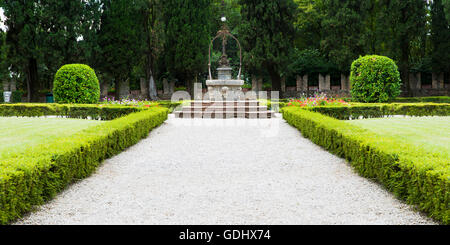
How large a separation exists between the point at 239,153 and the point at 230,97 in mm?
11396

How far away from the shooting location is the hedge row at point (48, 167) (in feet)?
11.5

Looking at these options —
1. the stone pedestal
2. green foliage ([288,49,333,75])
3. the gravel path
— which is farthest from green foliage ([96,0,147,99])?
the gravel path

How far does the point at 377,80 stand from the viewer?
15758mm

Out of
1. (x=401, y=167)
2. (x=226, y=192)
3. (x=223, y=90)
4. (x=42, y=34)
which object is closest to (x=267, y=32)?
(x=223, y=90)

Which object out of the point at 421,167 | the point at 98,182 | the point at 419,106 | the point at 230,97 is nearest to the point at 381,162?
the point at 421,167

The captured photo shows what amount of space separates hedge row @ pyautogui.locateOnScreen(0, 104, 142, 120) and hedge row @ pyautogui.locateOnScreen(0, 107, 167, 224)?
20.3 feet

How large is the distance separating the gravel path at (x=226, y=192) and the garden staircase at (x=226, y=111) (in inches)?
288

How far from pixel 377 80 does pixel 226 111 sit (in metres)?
6.42

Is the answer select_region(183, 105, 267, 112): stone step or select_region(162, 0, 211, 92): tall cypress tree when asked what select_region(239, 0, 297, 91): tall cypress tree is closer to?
select_region(162, 0, 211, 92): tall cypress tree

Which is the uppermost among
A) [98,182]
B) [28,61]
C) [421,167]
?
[28,61]

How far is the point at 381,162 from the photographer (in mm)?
4781

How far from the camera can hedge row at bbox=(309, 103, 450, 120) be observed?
13.1 meters

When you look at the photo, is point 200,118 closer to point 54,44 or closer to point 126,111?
point 126,111

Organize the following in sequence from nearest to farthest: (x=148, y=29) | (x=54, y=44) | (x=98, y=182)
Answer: (x=98, y=182) < (x=54, y=44) < (x=148, y=29)
